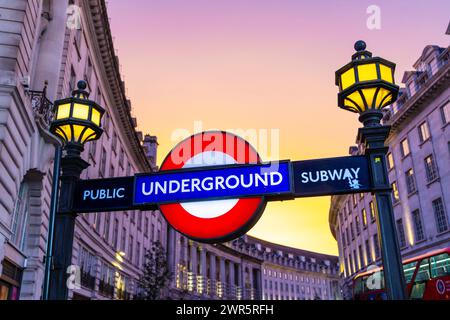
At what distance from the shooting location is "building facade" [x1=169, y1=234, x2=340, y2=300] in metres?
73.5

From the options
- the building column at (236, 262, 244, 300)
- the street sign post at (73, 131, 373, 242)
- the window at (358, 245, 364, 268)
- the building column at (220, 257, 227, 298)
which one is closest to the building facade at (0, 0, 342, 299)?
the street sign post at (73, 131, 373, 242)

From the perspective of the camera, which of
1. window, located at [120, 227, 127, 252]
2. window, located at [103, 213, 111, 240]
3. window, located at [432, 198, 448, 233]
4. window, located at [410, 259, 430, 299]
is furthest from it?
window, located at [120, 227, 127, 252]

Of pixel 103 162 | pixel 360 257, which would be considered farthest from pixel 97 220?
pixel 360 257

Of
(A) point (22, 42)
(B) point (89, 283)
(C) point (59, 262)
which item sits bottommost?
(C) point (59, 262)

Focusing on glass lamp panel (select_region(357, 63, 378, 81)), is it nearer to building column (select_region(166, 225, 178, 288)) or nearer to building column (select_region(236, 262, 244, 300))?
building column (select_region(166, 225, 178, 288))

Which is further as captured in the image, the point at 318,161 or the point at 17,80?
the point at 17,80

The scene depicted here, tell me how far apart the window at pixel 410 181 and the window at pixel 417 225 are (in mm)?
1905

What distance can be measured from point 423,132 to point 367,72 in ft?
121

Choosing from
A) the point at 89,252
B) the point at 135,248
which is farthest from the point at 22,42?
the point at 135,248

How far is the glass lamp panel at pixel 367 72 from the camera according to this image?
369 centimetres

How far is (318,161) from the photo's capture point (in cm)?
366

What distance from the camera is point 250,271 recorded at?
11094 cm

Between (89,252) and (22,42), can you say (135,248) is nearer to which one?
(89,252)

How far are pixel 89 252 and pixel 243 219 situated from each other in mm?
26610
